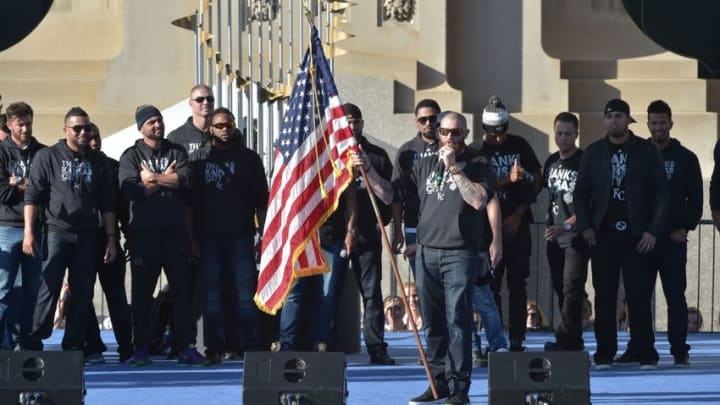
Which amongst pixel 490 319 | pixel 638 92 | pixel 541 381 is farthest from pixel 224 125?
pixel 638 92

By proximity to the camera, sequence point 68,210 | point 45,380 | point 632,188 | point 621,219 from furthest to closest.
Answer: point 68,210
point 621,219
point 632,188
point 45,380

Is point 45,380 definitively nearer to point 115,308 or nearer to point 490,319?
point 115,308

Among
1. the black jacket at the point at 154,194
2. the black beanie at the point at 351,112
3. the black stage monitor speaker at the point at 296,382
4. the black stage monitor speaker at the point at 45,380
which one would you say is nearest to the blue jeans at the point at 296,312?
the black jacket at the point at 154,194

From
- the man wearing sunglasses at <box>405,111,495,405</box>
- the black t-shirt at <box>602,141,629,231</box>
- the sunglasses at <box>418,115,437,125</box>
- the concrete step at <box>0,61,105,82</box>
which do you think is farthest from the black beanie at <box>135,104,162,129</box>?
the concrete step at <box>0,61,105,82</box>

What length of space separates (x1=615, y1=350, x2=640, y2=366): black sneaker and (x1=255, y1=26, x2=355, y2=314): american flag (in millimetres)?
2424

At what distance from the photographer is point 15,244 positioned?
565 inches

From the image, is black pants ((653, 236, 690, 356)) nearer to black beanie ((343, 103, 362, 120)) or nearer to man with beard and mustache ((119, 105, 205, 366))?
black beanie ((343, 103, 362, 120))

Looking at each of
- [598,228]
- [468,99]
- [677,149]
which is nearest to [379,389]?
[598,228]

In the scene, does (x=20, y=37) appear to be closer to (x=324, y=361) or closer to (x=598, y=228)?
(x=598, y=228)

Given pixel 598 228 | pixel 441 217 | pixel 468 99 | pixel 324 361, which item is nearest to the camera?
pixel 324 361

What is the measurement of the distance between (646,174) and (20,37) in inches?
456

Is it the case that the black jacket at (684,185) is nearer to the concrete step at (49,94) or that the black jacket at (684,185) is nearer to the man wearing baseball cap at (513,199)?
the man wearing baseball cap at (513,199)

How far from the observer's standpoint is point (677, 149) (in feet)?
48.2

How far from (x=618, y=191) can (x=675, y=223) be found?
1.73 ft
